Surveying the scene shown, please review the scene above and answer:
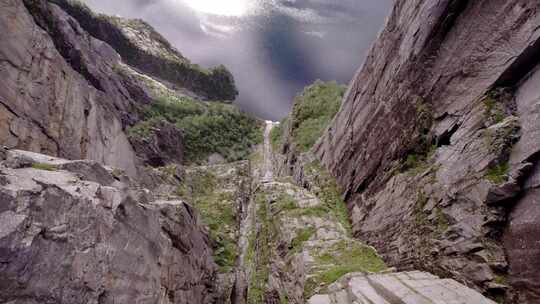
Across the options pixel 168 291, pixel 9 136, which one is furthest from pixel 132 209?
pixel 9 136

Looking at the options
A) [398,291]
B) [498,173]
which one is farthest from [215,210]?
[498,173]

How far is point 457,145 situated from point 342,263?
6.27 m

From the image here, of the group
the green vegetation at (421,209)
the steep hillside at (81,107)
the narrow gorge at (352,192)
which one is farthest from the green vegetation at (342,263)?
the steep hillside at (81,107)

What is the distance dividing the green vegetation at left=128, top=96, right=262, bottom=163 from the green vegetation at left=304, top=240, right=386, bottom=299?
119ft

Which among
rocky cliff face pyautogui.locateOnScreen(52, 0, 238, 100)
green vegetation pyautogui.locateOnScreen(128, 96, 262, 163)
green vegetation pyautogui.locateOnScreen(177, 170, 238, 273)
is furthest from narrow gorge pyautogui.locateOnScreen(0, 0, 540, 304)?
rocky cliff face pyautogui.locateOnScreen(52, 0, 238, 100)

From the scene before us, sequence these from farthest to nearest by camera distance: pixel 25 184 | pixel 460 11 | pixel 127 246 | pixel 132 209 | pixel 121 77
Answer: pixel 121 77 < pixel 132 209 < pixel 127 246 < pixel 460 11 < pixel 25 184

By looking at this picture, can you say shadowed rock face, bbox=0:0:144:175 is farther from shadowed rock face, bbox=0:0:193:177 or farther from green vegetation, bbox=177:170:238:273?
green vegetation, bbox=177:170:238:273

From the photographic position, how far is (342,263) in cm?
1093

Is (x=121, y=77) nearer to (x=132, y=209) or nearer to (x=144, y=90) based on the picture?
(x=144, y=90)

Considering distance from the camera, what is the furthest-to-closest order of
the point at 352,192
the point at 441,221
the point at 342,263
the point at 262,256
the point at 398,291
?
1. the point at 262,256
2. the point at 352,192
3. the point at 342,263
4. the point at 441,221
5. the point at 398,291

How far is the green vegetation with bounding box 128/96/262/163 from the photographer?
155 feet

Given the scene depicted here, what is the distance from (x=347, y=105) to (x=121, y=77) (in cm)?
4293

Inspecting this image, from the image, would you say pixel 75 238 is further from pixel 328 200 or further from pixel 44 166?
pixel 328 200

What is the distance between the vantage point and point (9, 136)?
1177 cm
